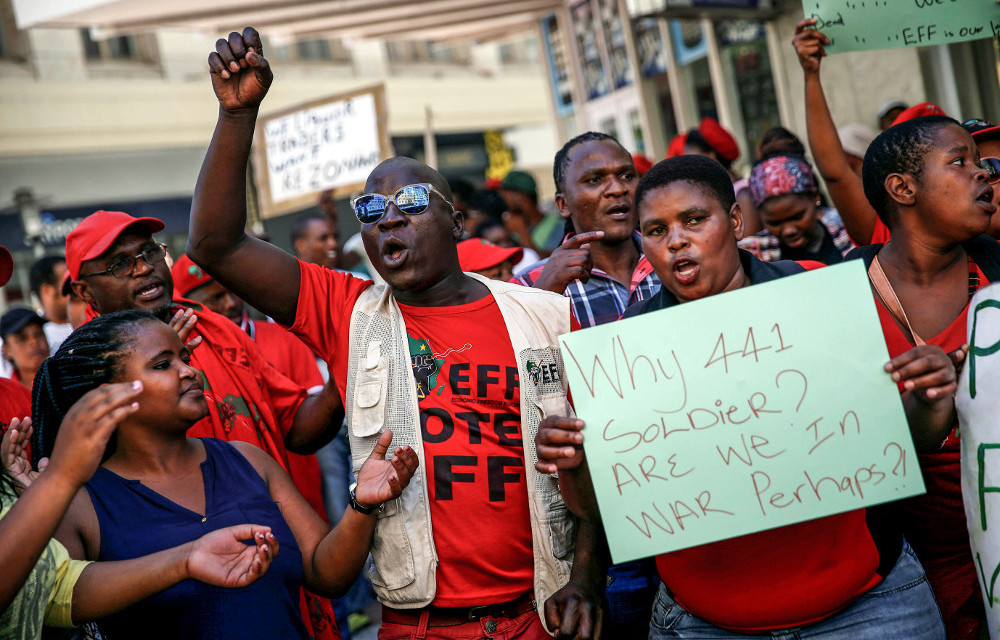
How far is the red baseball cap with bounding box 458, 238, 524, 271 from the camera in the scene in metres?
4.35

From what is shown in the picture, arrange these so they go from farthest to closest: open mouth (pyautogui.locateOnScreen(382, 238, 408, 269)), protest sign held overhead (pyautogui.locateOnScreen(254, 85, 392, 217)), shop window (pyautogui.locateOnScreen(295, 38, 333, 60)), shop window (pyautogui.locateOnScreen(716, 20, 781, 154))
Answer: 1. shop window (pyautogui.locateOnScreen(295, 38, 333, 60))
2. shop window (pyautogui.locateOnScreen(716, 20, 781, 154))
3. protest sign held overhead (pyautogui.locateOnScreen(254, 85, 392, 217))
4. open mouth (pyautogui.locateOnScreen(382, 238, 408, 269))

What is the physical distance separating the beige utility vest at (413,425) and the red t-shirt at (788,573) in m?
0.45

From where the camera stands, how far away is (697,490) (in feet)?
7.35

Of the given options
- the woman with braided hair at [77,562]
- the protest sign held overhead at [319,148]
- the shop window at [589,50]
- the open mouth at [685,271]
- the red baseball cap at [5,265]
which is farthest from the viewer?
the shop window at [589,50]

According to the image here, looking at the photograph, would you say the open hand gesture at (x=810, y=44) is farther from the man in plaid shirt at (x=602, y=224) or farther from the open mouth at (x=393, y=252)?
the open mouth at (x=393, y=252)

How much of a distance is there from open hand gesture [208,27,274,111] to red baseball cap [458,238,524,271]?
1.75m

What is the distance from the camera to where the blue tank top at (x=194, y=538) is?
246 centimetres

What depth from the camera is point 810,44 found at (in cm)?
366

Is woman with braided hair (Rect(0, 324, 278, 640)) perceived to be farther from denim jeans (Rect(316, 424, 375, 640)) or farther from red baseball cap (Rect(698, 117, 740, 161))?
red baseball cap (Rect(698, 117, 740, 161))

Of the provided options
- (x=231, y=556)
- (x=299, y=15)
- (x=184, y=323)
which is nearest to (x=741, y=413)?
(x=231, y=556)

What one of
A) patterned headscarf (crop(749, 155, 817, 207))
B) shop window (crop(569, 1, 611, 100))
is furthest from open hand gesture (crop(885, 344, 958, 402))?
shop window (crop(569, 1, 611, 100))

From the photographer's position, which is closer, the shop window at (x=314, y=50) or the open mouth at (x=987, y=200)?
the open mouth at (x=987, y=200)

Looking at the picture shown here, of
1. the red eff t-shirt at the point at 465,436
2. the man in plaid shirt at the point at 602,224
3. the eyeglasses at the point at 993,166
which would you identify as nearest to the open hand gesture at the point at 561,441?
the red eff t-shirt at the point at 465,436

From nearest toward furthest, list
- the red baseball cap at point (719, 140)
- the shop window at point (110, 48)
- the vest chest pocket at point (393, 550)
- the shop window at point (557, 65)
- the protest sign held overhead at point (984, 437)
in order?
1. the protest sign held overhead at point (984, 437)
2. the vest chest pocket at point (393, 550)
3. the red baseball cap at point (719, 140)
4. the shop window at point (557, 65)
5. the shop window at point (110, 48)
